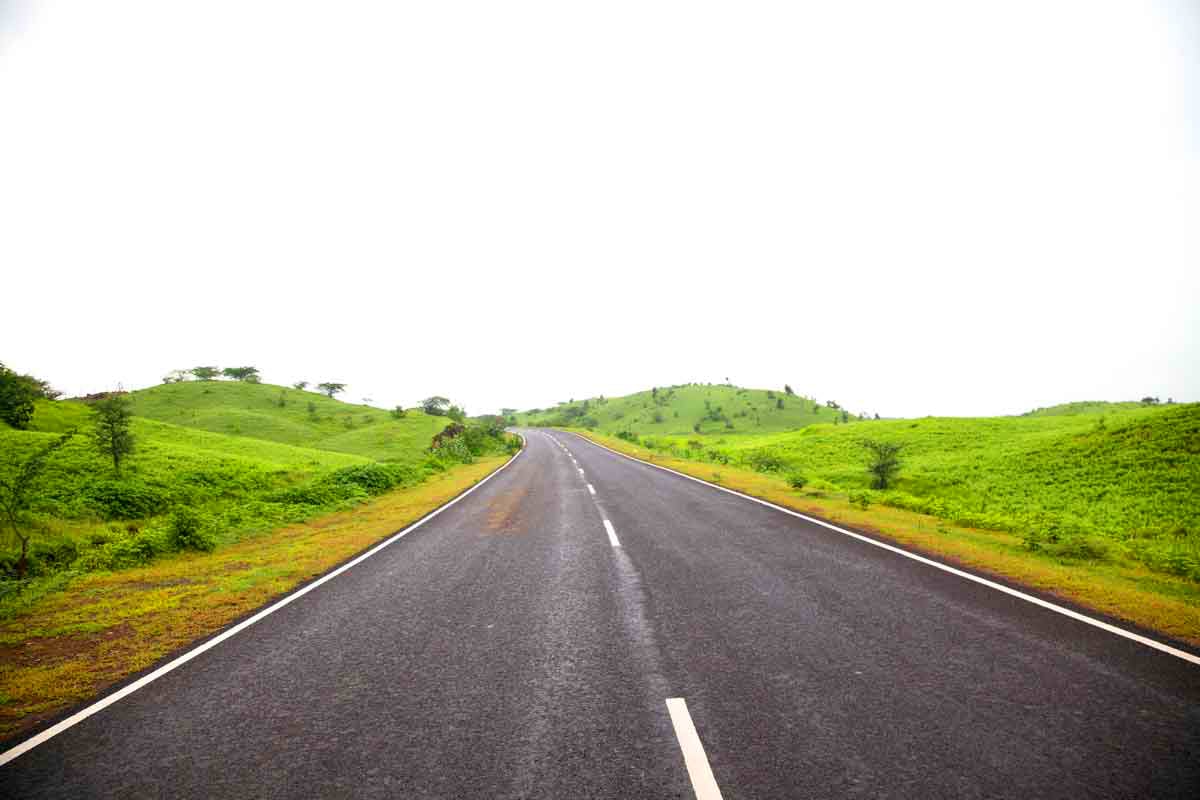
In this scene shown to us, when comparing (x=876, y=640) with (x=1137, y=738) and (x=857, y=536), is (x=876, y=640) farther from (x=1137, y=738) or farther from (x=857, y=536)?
(x=857, y=536)

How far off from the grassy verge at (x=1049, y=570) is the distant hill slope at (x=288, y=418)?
28517 millimetres

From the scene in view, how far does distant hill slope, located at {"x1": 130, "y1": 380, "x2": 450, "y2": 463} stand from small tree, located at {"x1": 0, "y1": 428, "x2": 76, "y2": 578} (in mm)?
22134

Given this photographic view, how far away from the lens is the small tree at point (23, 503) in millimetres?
8462

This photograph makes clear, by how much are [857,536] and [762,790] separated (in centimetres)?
A: 784

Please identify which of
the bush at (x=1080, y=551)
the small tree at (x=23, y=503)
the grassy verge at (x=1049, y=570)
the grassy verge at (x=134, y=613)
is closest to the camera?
the grassy verge at (x=134, y=613)

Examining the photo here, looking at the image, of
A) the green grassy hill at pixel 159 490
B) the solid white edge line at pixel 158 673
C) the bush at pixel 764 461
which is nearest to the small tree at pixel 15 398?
the green grassy hill at pixel 159 490

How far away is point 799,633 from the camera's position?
507 cm

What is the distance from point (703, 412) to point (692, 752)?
91062 mm

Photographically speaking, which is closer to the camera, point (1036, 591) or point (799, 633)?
point (799, 633)

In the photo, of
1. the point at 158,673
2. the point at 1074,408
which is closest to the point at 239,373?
the point at 158,673

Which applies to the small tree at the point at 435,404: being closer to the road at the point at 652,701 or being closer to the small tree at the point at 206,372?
the small tree at the point at 206,372

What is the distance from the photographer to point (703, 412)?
92.3m

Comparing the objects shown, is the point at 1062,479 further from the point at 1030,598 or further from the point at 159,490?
the point at 159,490

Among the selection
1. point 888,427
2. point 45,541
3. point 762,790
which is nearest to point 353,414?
point 45,541
